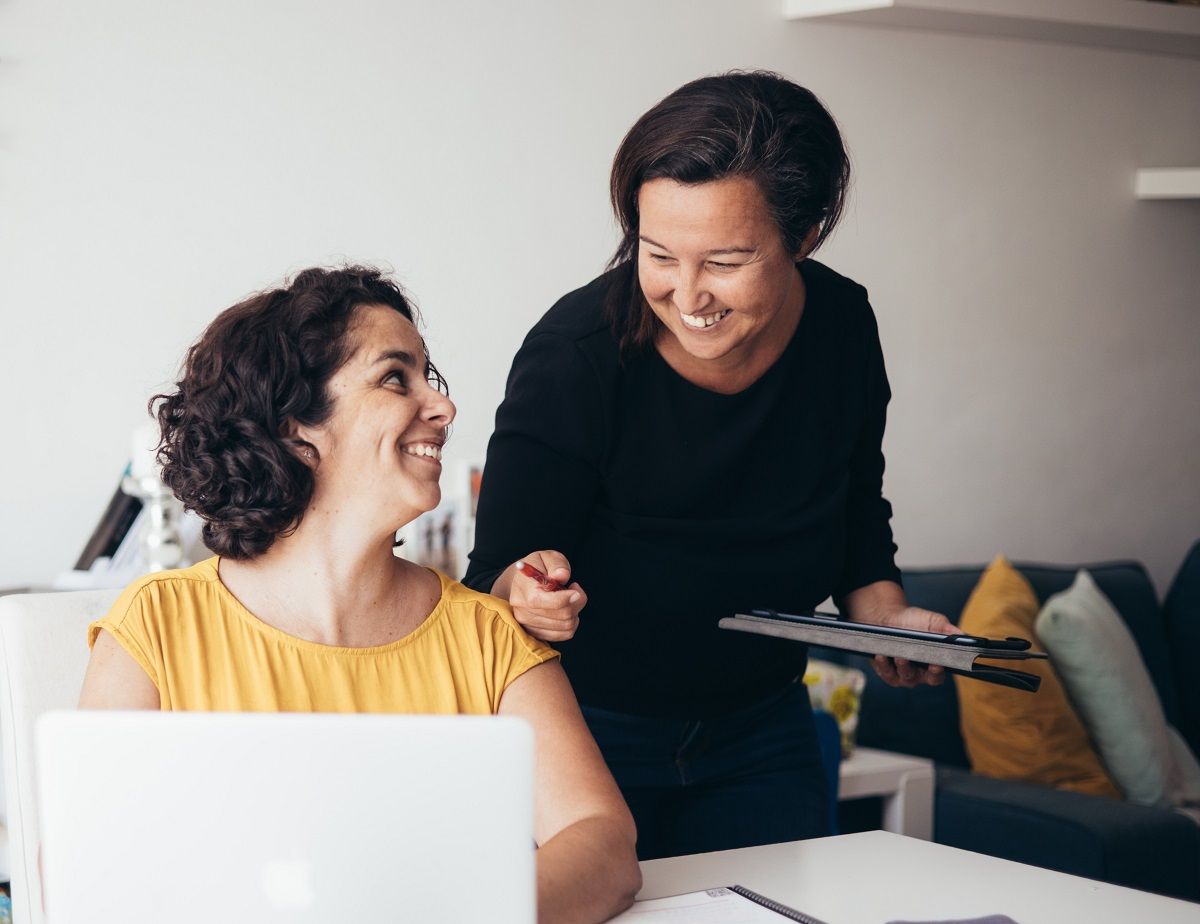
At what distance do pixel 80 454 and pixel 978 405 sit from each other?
7.36 ft

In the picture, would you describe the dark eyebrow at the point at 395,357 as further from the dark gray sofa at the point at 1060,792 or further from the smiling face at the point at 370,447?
the dark gray sofa at the point at 1060,792

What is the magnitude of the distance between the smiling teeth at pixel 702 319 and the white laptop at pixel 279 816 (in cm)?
Answer: 68

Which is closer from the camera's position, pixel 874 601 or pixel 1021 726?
pixel 874 601

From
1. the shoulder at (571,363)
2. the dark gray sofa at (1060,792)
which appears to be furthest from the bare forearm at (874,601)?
the dark gray sofa at (1060,792)

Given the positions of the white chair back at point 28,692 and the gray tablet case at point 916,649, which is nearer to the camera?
the gray tablet case at point 916,649

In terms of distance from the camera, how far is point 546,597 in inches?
53.7

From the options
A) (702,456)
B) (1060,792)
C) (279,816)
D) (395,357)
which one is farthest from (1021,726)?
(279,816)

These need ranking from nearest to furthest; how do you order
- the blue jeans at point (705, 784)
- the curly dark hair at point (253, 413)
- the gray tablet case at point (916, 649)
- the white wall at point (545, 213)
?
the gray tablet case at point (916, 649) → the curly dark hair at point (253, 413) → the blue jeans at point (705, 784) → the white wall at point (545, 213)

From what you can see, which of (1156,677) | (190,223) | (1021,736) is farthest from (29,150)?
(1156,677)

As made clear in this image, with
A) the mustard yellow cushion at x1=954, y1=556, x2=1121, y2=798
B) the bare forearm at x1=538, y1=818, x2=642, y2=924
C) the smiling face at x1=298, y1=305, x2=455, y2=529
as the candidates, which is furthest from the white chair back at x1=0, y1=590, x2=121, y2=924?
the mustard yellow cushion at x1=954, y1=556, x2=1121, y2=798

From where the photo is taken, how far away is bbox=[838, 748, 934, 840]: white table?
2.71 m

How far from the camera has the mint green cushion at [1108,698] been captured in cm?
302

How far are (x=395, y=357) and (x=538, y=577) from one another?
0.27m

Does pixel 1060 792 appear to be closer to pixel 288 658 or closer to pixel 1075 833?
pixel 1075 833
